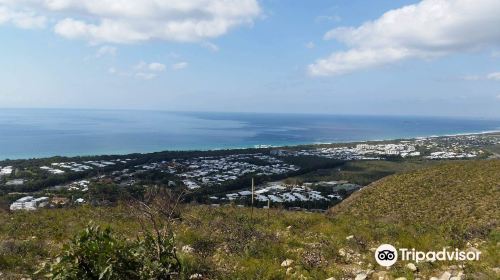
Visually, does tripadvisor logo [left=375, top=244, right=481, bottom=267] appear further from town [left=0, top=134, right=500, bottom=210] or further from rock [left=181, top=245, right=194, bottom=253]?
town [left=0, top=134, right=500, bottom=210]

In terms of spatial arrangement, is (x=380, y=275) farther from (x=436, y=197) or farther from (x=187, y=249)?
(x=436, y=197)

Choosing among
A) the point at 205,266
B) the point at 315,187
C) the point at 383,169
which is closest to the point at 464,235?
the point at 205,266

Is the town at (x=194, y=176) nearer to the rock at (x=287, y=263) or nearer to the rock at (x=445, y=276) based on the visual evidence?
the rock at (x=287, y=263)

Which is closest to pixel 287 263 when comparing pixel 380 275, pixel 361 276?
pixel 361 276

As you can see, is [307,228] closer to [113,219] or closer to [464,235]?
[464,235]

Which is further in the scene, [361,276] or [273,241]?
[273,241]

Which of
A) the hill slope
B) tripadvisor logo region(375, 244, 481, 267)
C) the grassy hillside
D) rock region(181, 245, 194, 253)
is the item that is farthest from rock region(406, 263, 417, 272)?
the hill slope
